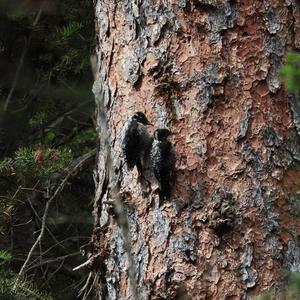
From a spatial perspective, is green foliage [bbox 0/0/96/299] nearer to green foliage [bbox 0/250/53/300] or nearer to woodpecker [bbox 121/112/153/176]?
green foliage [bbox 0/250/53/300]

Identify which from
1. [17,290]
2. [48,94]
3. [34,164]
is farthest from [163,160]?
[48,94]

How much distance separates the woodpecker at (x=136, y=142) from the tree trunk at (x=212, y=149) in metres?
0.06

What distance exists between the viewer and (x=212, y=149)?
2.78 m

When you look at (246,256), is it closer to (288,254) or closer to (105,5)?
(288,254)

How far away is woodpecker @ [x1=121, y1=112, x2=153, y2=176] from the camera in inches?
109

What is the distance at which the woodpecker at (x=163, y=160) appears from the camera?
274 cm

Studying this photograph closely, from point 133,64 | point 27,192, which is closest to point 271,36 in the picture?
point 133,64

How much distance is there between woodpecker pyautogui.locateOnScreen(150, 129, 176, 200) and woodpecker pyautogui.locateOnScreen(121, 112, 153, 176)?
0.05 metres

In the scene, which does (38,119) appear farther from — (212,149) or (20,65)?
(212,149)

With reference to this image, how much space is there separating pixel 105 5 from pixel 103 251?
861 millimetres

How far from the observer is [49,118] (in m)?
4.78

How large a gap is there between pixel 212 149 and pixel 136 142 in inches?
9.7

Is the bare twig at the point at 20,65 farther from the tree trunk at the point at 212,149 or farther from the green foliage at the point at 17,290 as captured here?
the tree trunk at the point at 212,149

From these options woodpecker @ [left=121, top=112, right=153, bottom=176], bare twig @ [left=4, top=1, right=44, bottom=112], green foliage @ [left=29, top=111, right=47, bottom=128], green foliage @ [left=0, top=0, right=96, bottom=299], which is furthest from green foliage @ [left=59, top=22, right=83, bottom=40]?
woodpecker @ [left=121, top=112, right=153, bottom=176]
